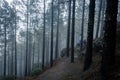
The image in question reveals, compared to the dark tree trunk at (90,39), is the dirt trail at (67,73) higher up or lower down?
lower down

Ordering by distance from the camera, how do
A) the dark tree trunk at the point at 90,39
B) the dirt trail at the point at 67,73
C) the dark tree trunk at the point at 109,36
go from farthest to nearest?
1. the dirt trail at the point at 67,73
2. the dark tree trunk at the point at 90,39
3. the dark tree trunk at the point at 109,36

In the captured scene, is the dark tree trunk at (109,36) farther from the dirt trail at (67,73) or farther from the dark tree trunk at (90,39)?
the dirt trail at (67,73)

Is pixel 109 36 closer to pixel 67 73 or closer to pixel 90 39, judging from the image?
pixel 90 39

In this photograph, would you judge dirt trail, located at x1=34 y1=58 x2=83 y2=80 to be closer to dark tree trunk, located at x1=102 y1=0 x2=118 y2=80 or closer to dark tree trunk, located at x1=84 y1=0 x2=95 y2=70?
dark tree trunk, located at x1=84 y1=0 x2=95 y2=70

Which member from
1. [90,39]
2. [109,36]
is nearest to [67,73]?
[90,39]

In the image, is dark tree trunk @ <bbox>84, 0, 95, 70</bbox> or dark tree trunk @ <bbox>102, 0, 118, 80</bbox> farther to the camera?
dark tree trunk @ <bbox>84, 0, 95, 70</bbox>

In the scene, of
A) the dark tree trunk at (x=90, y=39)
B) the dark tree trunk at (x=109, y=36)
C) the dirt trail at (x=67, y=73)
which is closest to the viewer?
the dark tree trunk at (x=109, y=36)

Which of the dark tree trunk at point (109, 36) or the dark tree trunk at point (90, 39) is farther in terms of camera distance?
the dark tree trunk at point (90, 39)

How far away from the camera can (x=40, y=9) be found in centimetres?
4128

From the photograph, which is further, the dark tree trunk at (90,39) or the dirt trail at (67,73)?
the dirt trail at (67,73)

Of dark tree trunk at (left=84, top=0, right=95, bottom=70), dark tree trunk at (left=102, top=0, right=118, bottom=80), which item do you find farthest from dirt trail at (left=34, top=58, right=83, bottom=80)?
dark tree trunk at (left=102, top=0, right=118, bottom=80)

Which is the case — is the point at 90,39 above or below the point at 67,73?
above

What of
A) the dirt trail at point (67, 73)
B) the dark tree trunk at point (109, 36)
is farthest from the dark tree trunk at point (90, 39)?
the dark tree trunk at point (109, 36)

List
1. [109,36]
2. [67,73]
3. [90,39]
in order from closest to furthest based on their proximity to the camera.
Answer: [109,36] → [90,39] → [67,73]
